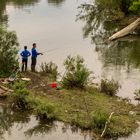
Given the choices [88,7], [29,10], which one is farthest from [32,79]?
[29,10]

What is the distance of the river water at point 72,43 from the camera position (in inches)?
901

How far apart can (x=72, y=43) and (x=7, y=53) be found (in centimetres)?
1188

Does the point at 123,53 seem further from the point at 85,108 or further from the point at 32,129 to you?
the point at 32,129

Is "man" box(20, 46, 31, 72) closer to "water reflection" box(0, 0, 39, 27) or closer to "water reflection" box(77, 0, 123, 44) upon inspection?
"water reflection" box(77, 0, 123, 44)

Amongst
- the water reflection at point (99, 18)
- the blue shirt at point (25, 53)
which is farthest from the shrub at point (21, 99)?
the water reflection at point (99, 18)

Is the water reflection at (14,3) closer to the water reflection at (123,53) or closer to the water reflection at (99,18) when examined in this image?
the water reflection at (99,18)

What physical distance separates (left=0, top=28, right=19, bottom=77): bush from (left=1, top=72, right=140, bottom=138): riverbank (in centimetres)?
153

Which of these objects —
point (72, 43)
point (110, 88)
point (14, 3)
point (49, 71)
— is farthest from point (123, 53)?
point (14, 3)

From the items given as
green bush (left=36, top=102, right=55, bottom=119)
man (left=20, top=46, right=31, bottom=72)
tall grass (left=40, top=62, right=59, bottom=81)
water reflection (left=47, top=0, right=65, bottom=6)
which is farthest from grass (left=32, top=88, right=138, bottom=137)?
water reflection (left=47, top=0, right=65, bottom=6)

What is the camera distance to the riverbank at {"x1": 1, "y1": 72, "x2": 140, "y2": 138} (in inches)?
578

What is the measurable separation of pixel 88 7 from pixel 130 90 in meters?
27.9

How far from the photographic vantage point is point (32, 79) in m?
20.1

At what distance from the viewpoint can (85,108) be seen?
16.5 m

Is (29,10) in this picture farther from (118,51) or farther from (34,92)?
(34,92)
